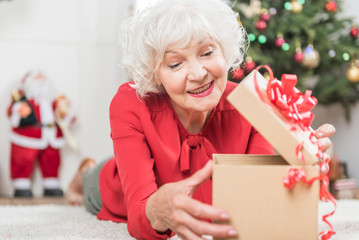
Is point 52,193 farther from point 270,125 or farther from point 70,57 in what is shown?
point 270,125

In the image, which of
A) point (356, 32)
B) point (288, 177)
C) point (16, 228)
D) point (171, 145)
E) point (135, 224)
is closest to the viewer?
point (288, 177)

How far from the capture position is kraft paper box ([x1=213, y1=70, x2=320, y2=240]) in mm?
920

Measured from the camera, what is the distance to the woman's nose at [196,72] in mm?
1173

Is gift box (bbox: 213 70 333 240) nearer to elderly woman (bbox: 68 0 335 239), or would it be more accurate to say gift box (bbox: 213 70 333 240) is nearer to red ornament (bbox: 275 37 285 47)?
elderly woman (bbox: 68 0 335 239)

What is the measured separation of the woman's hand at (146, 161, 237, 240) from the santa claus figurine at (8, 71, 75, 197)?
2.12 meters

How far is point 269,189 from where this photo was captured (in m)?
0.92

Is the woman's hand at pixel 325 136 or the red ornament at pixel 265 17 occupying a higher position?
the red ornament at pixel 265 17

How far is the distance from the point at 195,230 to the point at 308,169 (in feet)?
0.81

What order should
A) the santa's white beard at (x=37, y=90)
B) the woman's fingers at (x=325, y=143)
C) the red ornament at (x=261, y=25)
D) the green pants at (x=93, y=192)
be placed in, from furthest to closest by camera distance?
the santa's white beard at (x=37, y=90) < the red ornament at (x=261, y=25) < the green pants at (x=93, y=192) < the woman's fingers at (x=325, y=143)

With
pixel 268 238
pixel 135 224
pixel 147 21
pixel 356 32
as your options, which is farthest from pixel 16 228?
pixel 356 32

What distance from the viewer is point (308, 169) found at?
92cm

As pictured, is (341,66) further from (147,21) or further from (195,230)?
(195,230)

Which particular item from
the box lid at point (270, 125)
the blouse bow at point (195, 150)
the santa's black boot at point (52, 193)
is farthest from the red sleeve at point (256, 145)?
the santa's black boot at point (52, 193)

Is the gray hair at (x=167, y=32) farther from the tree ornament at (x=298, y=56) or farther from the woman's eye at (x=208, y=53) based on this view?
the tree ornament at (x=298, y=56)
